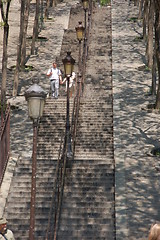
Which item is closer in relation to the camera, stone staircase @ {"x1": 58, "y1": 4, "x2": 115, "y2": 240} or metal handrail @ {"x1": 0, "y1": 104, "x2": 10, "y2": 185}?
stone staircase @ {"x1": 58, "y1": 4, "x2": 115, "y2": 240}

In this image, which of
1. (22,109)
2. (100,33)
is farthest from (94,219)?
(100,33)

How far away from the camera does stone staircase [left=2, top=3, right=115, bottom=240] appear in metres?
15.9

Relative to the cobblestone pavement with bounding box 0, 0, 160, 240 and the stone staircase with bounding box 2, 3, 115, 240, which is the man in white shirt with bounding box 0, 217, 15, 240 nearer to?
the cobblestone pavement with bounding box 0, 0, 160, 240

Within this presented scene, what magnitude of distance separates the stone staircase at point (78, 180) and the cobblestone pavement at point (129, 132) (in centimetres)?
27

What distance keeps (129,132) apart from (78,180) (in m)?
4.54

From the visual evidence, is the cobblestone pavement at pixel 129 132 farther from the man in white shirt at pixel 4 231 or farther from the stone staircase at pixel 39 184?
the man in white shirt at pixel 4 231

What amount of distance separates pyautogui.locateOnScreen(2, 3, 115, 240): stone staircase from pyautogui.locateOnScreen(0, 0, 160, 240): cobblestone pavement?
0.27m

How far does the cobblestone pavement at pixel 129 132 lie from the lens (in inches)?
638

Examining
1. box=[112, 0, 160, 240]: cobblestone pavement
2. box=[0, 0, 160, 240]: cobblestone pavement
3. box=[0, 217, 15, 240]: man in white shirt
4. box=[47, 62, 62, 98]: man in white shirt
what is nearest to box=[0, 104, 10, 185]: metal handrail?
box=[0, 0, 160, 240]: cobblestone pavement

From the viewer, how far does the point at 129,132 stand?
22094 mm

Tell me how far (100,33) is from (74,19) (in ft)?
17.9

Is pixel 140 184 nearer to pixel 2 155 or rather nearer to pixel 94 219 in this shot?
pixel 94 219

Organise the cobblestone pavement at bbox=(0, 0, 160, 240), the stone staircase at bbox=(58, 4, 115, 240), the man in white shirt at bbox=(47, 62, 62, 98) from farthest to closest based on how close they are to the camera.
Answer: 1. the man in white shirt at bbox=(47, 62, 62, 98)
2. the cobblestone pavement at bbox=(0, 0, 160, 240)
3. the stone staircase at bbox=(58, 4, 115, 240)

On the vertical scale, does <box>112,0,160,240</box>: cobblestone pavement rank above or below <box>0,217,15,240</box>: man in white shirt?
below
